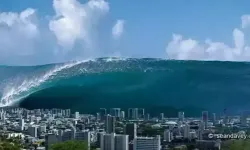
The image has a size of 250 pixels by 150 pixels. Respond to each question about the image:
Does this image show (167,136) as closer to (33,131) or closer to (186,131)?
(186,131)

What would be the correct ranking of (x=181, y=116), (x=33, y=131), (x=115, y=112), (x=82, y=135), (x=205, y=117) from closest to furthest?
1. (x=82, y=135)
2. (x=205, y=117)
3. (x=181, y=116)
4. (x=33, y=131)
5. (x=115, y=112)

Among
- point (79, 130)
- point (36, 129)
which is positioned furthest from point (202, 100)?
point (36, 129)

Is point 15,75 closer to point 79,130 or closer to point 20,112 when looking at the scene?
point 20,112

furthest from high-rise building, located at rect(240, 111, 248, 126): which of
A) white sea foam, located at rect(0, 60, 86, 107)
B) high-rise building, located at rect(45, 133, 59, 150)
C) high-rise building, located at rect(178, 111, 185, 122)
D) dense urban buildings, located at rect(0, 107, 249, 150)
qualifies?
white sea foam, located at rect(0, 60, 86, 107)

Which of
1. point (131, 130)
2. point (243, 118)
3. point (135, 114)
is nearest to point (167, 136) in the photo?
point (131, 130)

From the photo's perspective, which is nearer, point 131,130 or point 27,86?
point 131,130

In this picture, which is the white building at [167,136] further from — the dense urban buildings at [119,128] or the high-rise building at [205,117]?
the high-rise building at [205,117]

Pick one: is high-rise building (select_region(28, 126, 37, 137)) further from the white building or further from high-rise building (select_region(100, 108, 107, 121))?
the white building
